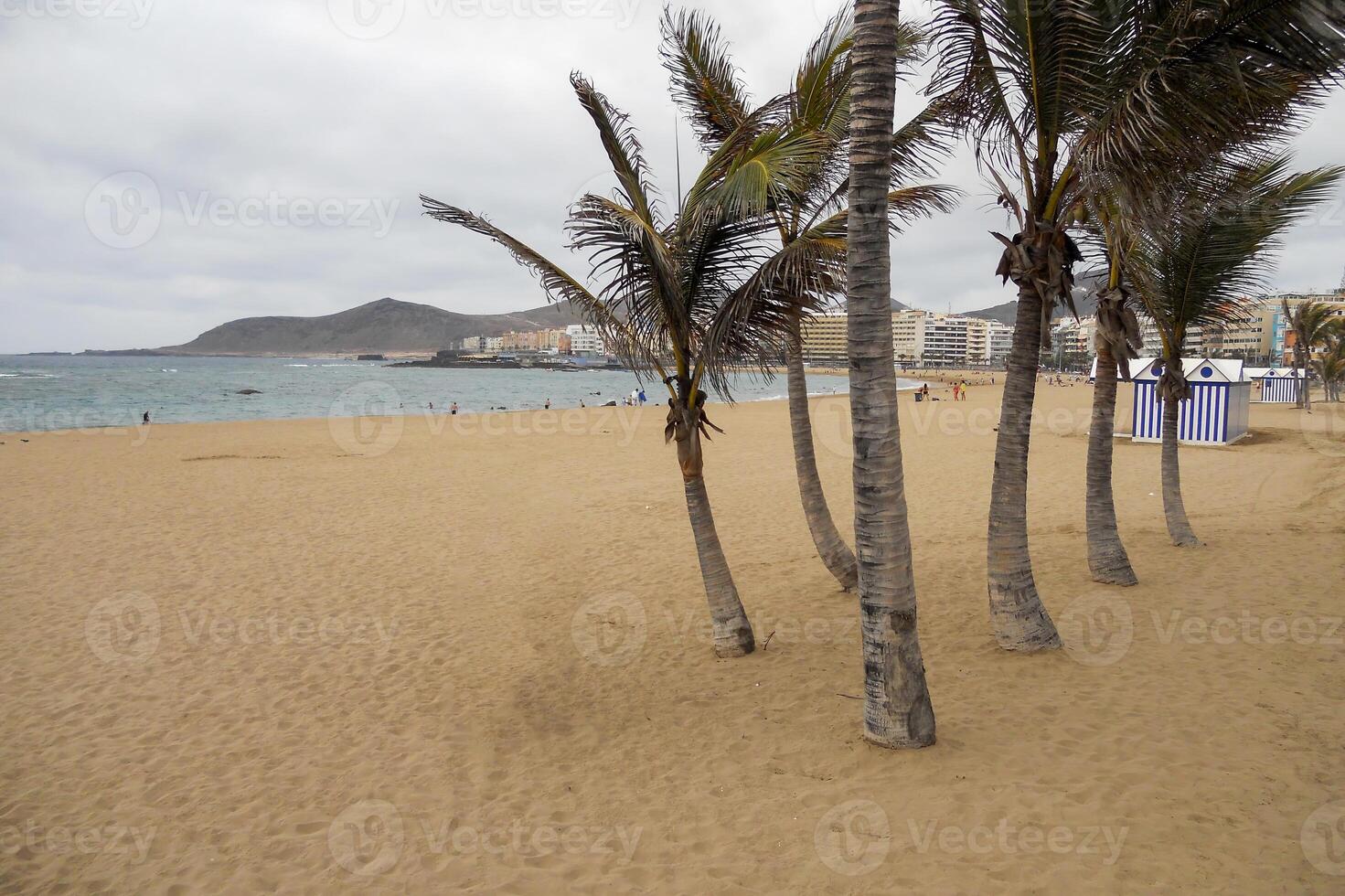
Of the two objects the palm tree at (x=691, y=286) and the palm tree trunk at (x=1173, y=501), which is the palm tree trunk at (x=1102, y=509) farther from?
the palm tree at (x=691, y=286)

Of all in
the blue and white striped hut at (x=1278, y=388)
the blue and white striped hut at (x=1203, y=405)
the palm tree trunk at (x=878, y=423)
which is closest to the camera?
the palm tree trunk at (x=878, y=423)

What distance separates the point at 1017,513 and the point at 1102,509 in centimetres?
259

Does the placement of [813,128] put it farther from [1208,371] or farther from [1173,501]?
[1208,371]

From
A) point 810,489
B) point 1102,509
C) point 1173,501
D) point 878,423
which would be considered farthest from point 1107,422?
point 878,423

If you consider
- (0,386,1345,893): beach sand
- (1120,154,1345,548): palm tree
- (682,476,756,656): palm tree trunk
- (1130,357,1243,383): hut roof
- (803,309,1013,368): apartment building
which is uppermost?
(803,309,1013,368): apartment building

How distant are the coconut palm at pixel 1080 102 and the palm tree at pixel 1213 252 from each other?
1904 millimetres

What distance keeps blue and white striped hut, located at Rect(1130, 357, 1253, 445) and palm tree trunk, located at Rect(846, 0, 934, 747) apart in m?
17.4

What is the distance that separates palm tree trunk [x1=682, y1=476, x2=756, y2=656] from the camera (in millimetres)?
6168

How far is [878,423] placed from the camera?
420 cm

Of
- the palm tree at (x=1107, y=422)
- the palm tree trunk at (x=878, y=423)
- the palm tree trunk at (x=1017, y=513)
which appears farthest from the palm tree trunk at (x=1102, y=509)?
the palm tree trunk at (x=878, y=423)

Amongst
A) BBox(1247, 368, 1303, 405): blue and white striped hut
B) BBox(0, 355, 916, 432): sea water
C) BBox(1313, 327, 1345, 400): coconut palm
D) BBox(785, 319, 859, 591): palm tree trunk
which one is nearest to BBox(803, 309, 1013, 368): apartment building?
BBox(0, 355, 916, 432): sea water

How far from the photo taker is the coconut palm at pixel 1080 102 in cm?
436

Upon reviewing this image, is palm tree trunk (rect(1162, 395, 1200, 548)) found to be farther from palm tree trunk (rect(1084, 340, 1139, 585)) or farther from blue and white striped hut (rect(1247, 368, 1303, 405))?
blue and white striped hut (rect(1247, 368, 1303, 405))

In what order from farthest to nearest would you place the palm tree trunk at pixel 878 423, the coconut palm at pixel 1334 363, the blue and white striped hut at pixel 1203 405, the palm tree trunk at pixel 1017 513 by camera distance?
the coconut palm at pixel 1334 363 < the blue and white striped hut at pixel 1203 405 < the palm tree trunk at pixel 1017 513 < the palm tree trunk at pixel 878 423
